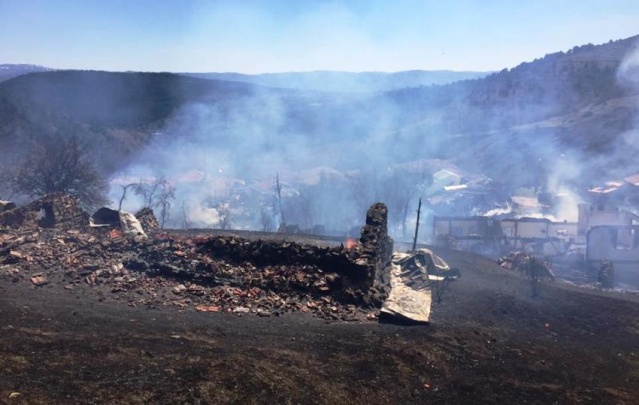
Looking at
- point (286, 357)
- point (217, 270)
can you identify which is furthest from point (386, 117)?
point (286, 357)

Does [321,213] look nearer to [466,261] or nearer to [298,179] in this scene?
[298,179]

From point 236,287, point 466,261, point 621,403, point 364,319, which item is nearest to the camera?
point 621,403

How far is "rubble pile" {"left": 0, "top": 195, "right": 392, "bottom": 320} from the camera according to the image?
35.8 ft

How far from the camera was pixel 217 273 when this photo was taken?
1218 cm

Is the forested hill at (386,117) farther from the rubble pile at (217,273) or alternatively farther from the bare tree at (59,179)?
the rubble pile at (217,273)

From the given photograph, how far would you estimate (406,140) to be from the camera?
5444 cm

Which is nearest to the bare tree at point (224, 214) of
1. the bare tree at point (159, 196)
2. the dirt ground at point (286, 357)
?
the bare tree at point (159, 196)

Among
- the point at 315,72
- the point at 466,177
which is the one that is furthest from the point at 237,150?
the point at 315,72

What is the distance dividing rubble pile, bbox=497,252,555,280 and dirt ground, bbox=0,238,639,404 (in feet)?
22.2

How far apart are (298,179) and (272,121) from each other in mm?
18558

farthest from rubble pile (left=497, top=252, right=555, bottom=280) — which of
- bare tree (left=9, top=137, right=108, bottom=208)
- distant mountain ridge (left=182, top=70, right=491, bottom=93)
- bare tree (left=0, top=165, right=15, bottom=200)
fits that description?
distant mountain ridge (left=182, top=70, right=491, bottom=93)

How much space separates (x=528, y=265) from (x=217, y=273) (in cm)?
1431

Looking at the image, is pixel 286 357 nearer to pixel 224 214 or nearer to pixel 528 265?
pixel 528 265

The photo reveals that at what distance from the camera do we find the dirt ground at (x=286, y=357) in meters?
6.37
